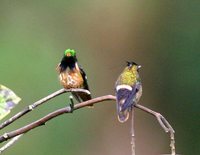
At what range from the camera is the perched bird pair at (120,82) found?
79cm

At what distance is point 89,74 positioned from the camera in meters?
4.75

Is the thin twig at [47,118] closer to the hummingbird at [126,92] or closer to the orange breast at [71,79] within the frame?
the hummingbird at [126,92]

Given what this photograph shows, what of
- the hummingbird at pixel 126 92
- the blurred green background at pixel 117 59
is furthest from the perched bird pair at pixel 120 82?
the blurred green background at pixel 117 59

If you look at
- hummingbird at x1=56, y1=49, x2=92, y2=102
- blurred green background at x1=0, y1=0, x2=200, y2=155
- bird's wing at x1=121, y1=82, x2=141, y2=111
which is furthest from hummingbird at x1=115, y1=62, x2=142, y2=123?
blurred green background at x1=0, y1=0, x2=200, y2=155

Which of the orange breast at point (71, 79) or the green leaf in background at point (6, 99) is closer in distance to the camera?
the green leaf in background at point (6, 99)

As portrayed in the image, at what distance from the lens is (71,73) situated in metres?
1.04

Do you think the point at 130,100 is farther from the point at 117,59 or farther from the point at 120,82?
the point at 117,59

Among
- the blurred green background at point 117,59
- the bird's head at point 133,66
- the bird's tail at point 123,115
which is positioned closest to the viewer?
the bird's tail at point 123,115

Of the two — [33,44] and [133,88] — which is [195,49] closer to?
[33,44]

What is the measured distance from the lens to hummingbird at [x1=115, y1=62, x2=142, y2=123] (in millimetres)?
784

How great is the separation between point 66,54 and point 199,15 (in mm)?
4044

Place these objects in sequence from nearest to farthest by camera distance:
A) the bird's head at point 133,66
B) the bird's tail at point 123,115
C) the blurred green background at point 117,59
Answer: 1. the bird's tail at point 123,115
2. the bird's head at point 133,66
3. the blurred green background at point 117,59

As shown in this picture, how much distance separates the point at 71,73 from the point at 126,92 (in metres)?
0.23

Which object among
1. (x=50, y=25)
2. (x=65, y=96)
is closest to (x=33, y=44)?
(x=50, y=25)
